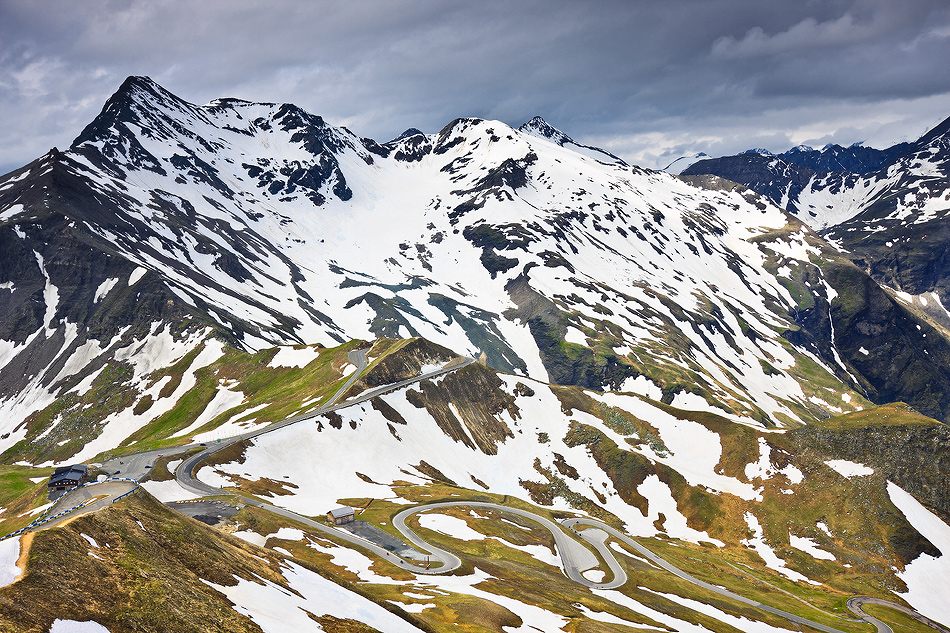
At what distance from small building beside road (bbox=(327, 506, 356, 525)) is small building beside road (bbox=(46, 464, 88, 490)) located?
102 ft

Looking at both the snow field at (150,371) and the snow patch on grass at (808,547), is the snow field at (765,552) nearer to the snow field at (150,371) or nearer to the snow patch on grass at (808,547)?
the snow patch on grass at (808,547)

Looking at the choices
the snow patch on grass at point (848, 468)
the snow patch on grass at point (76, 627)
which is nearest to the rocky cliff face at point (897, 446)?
the snow patch on grass at point (848, 468)

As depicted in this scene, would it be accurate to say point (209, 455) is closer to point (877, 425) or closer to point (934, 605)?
point (934, 605)

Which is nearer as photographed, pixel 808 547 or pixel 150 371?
pixel 808 547

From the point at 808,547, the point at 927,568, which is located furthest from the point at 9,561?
the point at 927,568

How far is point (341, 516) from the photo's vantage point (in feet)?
261

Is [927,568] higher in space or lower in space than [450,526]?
lower

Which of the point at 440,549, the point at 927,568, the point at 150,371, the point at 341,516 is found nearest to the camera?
the point at 440,549

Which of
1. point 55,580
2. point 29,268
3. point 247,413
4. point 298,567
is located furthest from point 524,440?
point 29,268

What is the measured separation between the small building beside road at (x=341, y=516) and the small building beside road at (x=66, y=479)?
31.1 m

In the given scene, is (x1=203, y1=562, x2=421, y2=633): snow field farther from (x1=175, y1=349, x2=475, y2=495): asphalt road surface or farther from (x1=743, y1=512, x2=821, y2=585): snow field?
(x1=743, y1=512, x2=821, y2=585): snow field

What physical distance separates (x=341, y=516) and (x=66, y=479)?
3368 centimetres

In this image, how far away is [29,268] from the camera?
191 m

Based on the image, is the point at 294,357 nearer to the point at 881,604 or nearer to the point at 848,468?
the point at 881,604
